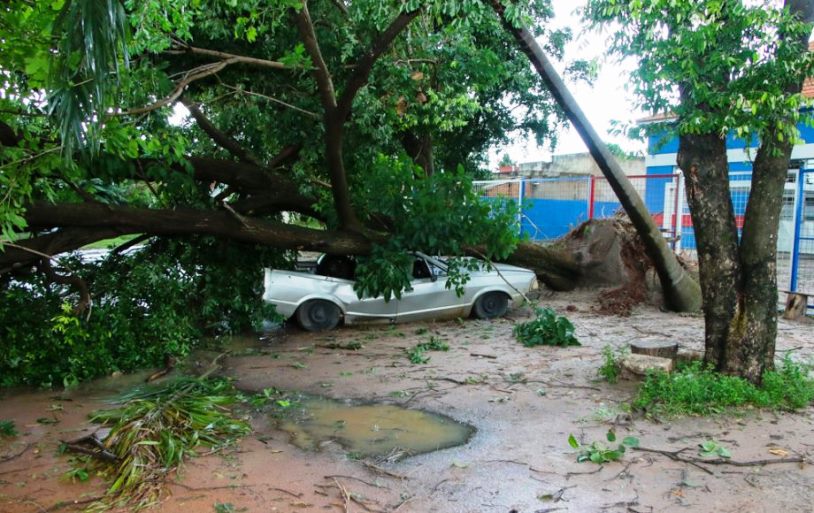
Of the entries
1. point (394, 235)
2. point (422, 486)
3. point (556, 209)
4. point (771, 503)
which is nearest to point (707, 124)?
point (771, 503)

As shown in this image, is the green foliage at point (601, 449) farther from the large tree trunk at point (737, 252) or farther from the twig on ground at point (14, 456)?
the twig on ground at point (14, 456)

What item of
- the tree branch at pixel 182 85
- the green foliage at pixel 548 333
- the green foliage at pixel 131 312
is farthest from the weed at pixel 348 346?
the tree branch at pixel 182 85

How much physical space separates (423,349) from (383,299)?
1811 mm

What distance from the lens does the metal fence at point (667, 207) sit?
11492 millimetres

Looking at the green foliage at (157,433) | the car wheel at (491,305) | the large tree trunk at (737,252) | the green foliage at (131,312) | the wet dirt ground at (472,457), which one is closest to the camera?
the wet dirt ground at (472,457)

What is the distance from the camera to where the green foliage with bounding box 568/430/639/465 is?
204 inches

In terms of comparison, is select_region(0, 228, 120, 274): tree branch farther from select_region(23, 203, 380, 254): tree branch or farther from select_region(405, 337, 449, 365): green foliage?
select_region(405, 337, 449, 365): green foliage

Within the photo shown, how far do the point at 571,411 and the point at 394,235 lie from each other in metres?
4.65

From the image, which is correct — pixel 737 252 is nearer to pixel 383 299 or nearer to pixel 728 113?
pixel 728 113

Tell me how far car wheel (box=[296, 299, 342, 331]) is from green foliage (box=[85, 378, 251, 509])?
3714 millimetres

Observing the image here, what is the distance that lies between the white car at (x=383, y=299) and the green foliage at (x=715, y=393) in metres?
4.57

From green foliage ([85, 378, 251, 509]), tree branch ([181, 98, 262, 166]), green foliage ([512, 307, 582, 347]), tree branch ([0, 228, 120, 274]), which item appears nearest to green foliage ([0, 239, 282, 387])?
tree branch ([0, 228, 120, 274])

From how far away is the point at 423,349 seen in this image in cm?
955

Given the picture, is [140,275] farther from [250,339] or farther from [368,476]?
[368,476]
